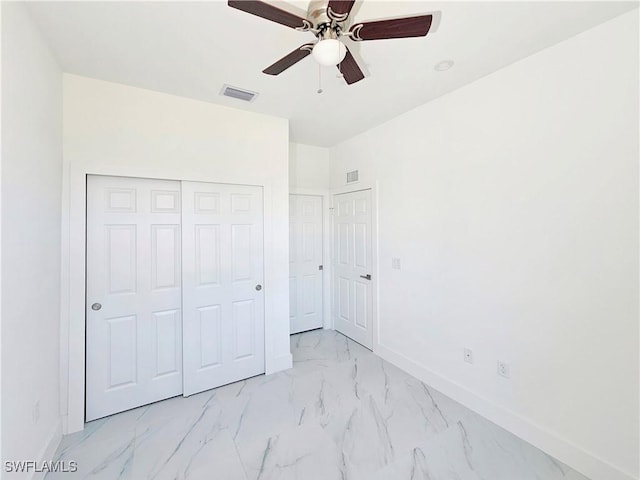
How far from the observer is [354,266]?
3.71m

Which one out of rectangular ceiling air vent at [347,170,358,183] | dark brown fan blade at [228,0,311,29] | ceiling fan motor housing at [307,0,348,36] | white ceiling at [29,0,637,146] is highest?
white ceiling at [29,0,637,146]

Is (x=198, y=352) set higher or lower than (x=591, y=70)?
lower

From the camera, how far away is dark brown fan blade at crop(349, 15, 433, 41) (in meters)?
1.27

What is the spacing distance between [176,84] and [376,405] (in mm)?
3119

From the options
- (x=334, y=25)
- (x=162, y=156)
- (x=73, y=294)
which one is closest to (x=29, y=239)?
(x=73, y=294)

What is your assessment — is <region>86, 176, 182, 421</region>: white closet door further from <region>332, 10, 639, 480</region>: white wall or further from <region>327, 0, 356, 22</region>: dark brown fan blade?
<region>332, 10, 639, 480</region>: white wall

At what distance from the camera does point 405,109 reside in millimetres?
2834

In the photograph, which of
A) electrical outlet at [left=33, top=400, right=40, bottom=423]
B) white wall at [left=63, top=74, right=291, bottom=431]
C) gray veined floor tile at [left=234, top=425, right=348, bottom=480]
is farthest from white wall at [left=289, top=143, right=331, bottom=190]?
electrical outlet at [left=33, top=400, right=40, bottom=423]

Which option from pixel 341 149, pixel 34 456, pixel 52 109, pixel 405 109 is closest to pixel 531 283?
pixel 405 109

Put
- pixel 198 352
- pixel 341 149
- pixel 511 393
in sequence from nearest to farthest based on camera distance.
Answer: pixel 511 393
pixel 198 352
pixel 341 149

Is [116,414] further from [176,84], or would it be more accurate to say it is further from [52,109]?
[176,84]

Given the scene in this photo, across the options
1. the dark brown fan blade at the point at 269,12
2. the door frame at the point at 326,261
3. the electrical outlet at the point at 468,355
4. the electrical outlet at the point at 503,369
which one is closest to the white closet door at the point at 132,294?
A: the dark brown fan blade at the point at 269,12

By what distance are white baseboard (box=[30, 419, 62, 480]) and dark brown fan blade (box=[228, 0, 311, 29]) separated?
2640mm

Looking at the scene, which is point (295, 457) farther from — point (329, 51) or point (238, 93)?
point (238, 93)
